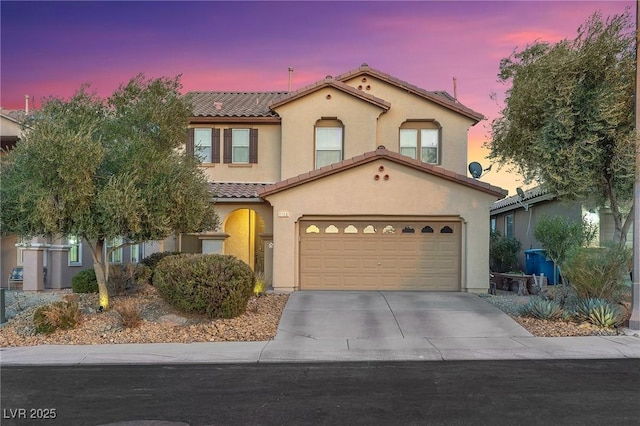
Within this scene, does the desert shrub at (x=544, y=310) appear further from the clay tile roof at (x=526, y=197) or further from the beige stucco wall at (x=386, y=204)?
the clay tile roof at (x=526, y=197)

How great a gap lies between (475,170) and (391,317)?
975 cm

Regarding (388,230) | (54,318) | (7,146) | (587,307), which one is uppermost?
(7,146)

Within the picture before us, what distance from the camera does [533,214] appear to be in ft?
81.7

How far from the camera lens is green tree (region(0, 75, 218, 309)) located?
12.7 m

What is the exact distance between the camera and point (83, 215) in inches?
522

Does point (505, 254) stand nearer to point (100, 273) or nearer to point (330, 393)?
point (100, 273)

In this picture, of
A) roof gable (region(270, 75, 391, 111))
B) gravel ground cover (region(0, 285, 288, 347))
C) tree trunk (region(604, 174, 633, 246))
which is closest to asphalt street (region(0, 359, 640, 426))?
gravel ground cover (region(0, 285, 288, 347))

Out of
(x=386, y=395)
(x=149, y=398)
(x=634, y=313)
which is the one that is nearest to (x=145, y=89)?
(x=149, y=398)

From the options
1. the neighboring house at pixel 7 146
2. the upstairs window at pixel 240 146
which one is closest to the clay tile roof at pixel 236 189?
the upstairs window at pixel 240 146

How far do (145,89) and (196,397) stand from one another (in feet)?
31.7

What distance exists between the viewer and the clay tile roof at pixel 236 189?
20.0 metres

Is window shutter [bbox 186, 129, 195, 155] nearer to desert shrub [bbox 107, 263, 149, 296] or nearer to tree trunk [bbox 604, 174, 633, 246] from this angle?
desert shrub [bbox 107, 263, 149, 296]

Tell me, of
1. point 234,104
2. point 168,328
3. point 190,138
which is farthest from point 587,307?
point 234,104

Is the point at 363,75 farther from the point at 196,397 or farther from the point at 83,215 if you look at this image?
the point at 196,397
